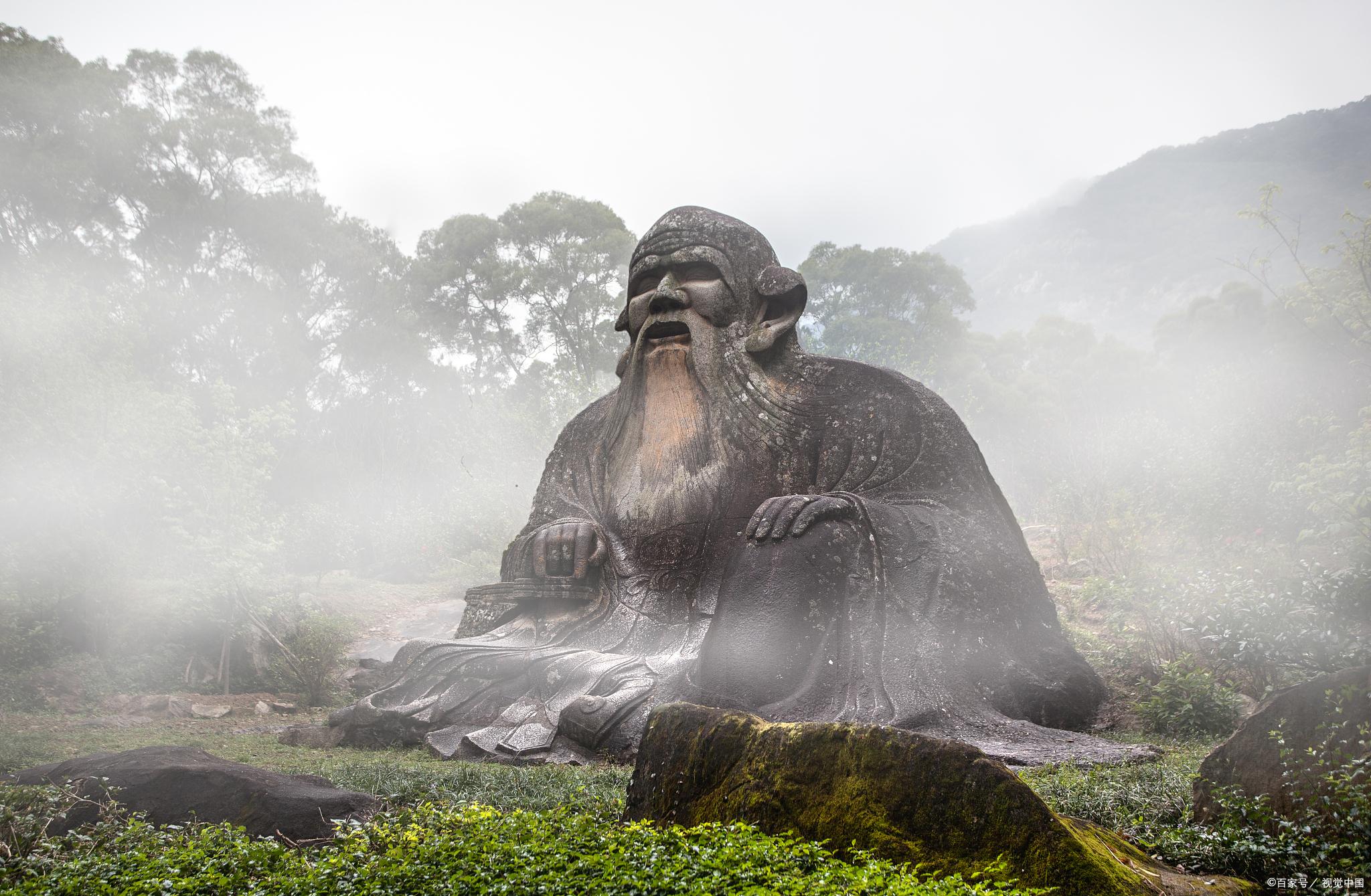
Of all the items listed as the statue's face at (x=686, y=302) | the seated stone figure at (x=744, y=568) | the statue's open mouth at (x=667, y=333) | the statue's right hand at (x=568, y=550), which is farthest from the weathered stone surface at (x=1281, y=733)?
the statue's open mouth at (x=667, y=333)

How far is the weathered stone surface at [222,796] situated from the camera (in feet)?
10.5

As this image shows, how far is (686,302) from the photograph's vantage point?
21.4 ft

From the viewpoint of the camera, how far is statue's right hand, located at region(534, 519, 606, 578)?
6.38 metres

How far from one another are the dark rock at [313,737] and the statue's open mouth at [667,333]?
11.5 feet

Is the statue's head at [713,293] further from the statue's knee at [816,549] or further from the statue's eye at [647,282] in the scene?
the statue's knee at [816,549]

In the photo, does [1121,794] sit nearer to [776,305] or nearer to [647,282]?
[776,305]

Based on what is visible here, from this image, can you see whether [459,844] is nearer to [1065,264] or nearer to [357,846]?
[357,846]

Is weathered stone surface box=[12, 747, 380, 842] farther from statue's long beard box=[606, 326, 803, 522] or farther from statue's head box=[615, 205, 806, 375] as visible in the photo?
statue's head box=[615, 205, 806, 375]

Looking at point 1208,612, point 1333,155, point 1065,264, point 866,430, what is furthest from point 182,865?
point 1065,264

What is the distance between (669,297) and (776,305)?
79 centimetres

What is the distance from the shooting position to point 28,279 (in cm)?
1437

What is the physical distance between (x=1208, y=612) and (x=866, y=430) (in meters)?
4.18

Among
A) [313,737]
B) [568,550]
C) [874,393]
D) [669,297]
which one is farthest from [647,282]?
[313,737]

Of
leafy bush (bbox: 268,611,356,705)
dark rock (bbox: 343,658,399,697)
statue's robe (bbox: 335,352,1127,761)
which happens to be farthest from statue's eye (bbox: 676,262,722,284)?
leafy bush (bbox: 268,611,356,705)
